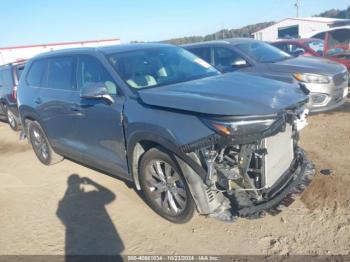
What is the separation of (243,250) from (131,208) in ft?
5.23

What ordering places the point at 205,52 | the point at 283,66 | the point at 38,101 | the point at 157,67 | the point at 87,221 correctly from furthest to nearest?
the point at 205,52 < the point at 283,66 < the point at 38,101 < the point at 157,67 < the point at 87,221

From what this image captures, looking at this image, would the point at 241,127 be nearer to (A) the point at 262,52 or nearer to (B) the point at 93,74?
(B) the point at 93,74

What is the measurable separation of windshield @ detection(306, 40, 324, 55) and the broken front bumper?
9437 mm

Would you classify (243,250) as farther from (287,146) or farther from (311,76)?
(311,76)

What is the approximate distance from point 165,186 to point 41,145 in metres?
3.44

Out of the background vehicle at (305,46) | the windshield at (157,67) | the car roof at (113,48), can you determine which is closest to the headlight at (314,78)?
the windshield at (157,67)

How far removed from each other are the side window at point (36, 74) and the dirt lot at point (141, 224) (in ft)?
5.36

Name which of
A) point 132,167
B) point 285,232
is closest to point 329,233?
point 285,232

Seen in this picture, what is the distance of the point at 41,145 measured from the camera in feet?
21.1

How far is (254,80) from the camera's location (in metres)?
3.99

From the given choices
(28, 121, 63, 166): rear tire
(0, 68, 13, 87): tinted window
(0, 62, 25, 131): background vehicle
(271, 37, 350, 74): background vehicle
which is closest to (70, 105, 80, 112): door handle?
(28, 121, 63, 166): rear tire

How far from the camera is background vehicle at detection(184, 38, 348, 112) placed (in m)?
6.99

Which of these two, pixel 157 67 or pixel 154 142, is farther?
pixel 157 67

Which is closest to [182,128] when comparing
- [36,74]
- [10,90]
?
[36,74]
